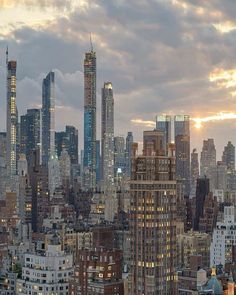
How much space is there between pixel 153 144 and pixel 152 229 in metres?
11.1

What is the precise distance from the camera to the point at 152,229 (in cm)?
10162

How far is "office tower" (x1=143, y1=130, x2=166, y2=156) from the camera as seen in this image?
105438mm

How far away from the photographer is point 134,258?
336 ft

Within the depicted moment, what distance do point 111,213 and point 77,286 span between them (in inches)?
3775

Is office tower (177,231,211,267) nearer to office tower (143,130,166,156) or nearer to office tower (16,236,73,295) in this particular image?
office tower (16,236,73,295)

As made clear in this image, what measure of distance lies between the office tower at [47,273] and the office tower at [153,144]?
17.2m

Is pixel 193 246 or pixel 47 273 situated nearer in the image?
pixel 47 273

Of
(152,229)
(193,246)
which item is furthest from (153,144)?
(193,246)

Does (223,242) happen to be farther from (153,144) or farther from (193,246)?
(153,144)

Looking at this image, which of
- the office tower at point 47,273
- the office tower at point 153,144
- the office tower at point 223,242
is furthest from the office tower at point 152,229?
the office tower at point 223,242

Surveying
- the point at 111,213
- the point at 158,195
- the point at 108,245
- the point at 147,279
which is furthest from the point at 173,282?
the point at 111,213

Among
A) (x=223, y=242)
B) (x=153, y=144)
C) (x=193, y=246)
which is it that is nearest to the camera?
(x=153, y=144)

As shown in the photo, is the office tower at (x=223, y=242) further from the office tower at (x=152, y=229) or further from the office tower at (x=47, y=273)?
the office tower at (x=47, y=273)

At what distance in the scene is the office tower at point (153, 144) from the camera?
105 m
